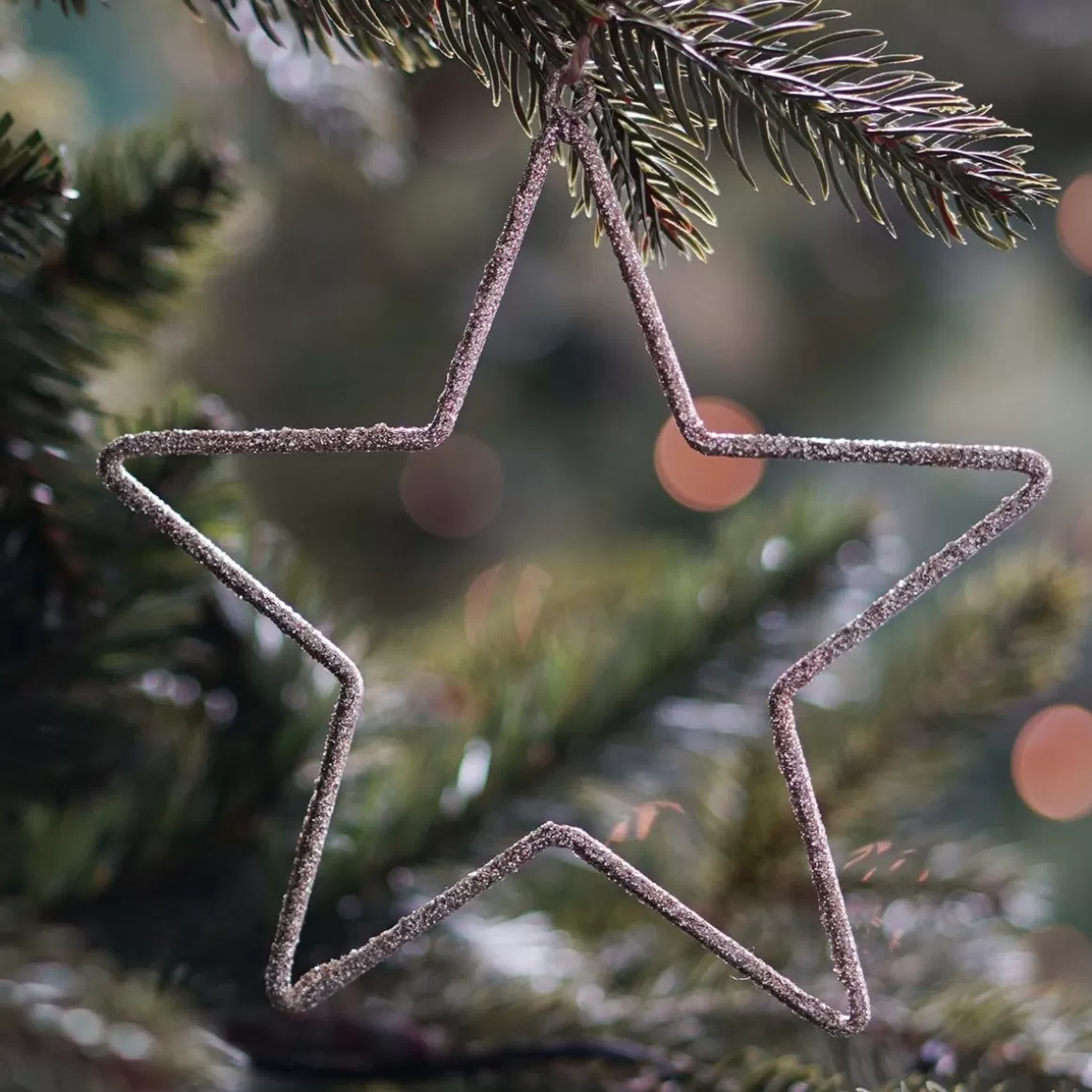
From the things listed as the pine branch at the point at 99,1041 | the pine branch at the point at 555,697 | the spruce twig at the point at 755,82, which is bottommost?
the pine branch at the point at 555,697

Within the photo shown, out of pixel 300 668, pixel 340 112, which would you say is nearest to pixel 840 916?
pixel 300 668

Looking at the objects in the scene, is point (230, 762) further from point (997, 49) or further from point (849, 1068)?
point (997, 49)

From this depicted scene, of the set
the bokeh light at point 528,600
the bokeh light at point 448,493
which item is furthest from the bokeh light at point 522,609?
the bokeh light at point 448,493

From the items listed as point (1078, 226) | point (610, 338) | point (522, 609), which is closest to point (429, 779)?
point (522, 609)

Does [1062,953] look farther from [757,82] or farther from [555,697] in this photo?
[757,82]

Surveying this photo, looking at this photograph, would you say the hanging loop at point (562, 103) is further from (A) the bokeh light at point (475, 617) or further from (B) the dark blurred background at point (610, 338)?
(B) the dark blurred background at point (610, 338)
